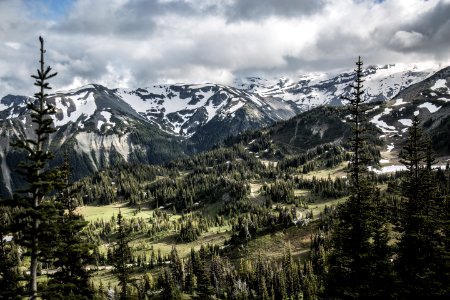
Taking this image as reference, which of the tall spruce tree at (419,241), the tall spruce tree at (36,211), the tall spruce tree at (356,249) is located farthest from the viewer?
the tall spruce tree at (419,241)

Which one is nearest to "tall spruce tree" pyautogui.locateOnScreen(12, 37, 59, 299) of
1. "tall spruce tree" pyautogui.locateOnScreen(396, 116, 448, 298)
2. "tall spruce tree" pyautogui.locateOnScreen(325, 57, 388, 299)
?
"tall spruce tree" pyautogui.locateOnScreen(325, 57, 388, 299)

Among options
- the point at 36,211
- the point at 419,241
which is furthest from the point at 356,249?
the point at 36,211

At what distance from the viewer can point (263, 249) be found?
180m

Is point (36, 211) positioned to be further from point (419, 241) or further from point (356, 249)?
point (419, 241)

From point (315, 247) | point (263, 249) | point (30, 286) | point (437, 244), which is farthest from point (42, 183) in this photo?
point (263, 249)

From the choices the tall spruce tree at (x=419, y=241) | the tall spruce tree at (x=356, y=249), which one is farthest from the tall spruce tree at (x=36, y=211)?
the tall spruce tree at (x=419, y=241)

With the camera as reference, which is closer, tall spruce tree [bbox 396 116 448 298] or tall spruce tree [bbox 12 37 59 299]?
tall spruce tree [bbox 12 37 59 299]

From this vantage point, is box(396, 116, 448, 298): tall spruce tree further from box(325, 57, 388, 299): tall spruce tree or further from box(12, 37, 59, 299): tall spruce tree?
box(12, 37, 59, 299): tall spruce tree

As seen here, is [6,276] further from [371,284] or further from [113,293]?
[113,293]

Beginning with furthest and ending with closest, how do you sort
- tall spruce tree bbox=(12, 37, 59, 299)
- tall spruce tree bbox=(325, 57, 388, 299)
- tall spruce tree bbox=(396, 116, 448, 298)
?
1. tall spruce tree bbox=(396, 116, 448, 298)
2. tall spruce tree bbox=(325, 57, 388, 299)
3. tall spruce tree bbox=(12, 37, 59, 299)

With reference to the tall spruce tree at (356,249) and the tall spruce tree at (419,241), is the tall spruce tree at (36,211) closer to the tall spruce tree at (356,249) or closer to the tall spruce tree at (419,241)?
the tall spruce tree at (356,249)

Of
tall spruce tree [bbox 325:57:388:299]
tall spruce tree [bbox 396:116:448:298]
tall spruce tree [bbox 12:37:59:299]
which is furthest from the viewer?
tall spruce tree [bbox 396:116:448:298]

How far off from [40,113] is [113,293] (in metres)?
134

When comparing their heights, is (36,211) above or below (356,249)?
above
